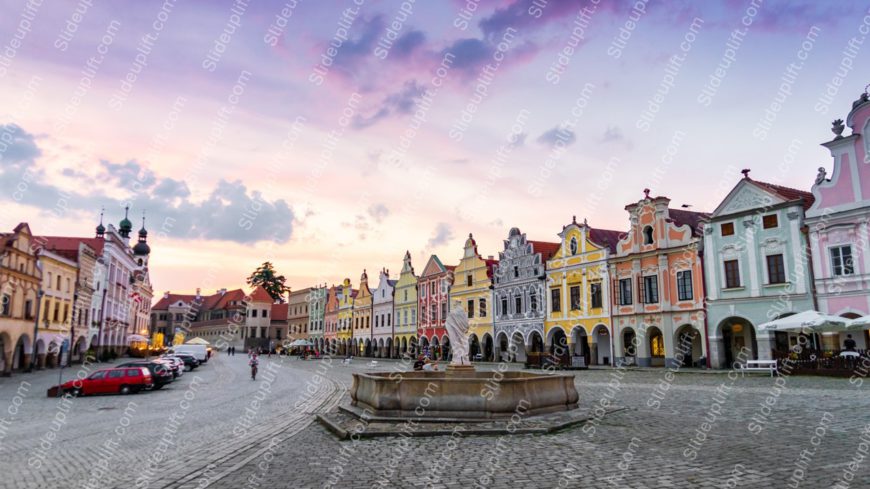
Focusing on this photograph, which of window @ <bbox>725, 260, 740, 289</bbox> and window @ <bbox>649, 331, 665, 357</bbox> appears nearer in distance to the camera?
window @ <bbox>725, 260, 740, 289</bbox>

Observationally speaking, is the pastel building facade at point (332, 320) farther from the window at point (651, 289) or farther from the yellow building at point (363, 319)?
the window at point (651, 289)

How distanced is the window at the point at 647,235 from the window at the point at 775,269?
8.20 m

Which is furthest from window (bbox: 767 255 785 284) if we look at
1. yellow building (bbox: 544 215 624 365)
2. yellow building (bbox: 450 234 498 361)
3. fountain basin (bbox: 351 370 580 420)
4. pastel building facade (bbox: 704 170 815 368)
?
yellow building (bbox: 450 234 498 361)

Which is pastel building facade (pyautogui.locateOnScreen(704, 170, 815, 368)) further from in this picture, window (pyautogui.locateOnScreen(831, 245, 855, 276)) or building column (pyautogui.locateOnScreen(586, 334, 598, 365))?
building column (pyautogui.locateOnScreen(586, 334, 598, 365))

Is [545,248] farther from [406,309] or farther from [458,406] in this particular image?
[458,406]

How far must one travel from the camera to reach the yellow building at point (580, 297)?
42562 mm

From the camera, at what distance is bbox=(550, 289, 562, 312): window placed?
46478 mm

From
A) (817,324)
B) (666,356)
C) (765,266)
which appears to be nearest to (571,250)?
(666,356)

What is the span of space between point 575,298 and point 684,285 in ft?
32.2

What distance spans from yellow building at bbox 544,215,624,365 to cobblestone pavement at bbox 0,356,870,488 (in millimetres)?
25468

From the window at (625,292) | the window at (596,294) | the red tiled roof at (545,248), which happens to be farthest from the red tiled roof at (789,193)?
the red tiled roof at (545,248)

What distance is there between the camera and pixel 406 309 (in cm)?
6975

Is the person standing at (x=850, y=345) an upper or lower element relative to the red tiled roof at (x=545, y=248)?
lower

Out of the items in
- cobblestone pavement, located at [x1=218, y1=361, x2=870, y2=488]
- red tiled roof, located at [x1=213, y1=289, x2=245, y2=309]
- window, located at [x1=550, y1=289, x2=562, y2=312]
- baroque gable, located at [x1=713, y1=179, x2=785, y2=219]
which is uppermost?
red tiled roof, located at [x1=213, y1=289, x2=245, y2=309]
